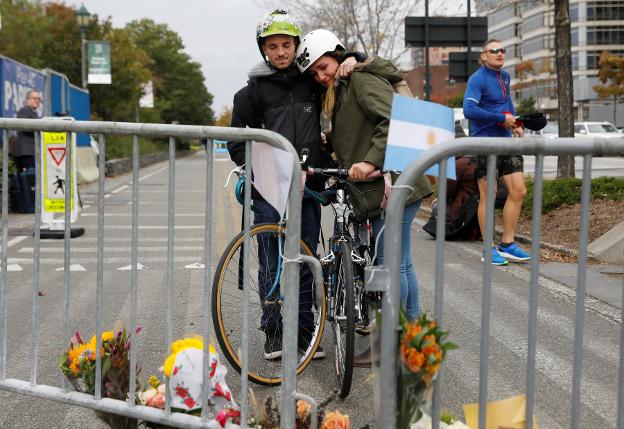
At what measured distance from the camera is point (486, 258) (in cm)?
274

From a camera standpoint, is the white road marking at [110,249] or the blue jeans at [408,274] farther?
the white road marking at [110,249]

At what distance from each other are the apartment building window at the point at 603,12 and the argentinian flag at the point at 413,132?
92.5 m

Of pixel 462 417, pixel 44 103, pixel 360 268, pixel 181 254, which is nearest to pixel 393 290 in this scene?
pixel 462 417

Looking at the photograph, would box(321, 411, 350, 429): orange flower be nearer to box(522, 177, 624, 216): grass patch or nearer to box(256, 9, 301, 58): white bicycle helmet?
box(256, 9, 301, 58): white bicycle helmet

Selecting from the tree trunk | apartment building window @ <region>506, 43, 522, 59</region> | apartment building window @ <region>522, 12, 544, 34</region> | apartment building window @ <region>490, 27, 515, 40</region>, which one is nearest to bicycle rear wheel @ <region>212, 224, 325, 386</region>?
the tree trunk

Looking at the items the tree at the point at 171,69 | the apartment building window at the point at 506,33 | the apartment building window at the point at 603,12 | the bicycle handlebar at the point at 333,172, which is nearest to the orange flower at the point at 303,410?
the bicycle handlebar at the point at 333,172

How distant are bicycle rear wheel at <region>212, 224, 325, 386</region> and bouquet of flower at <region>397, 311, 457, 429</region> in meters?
1.14

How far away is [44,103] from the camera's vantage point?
17.9m

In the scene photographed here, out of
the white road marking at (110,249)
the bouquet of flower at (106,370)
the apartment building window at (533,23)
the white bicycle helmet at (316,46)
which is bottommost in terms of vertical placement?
the bouquet of flower at (106,370)

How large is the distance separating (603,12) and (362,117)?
92287mm

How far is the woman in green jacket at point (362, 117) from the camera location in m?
3.97

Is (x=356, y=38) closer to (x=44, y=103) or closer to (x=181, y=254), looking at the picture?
(x=44, y=103)

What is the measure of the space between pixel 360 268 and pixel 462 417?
985 mm

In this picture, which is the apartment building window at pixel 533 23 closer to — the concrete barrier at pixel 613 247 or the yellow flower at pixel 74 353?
the concrete barrier at pixel 613 247
